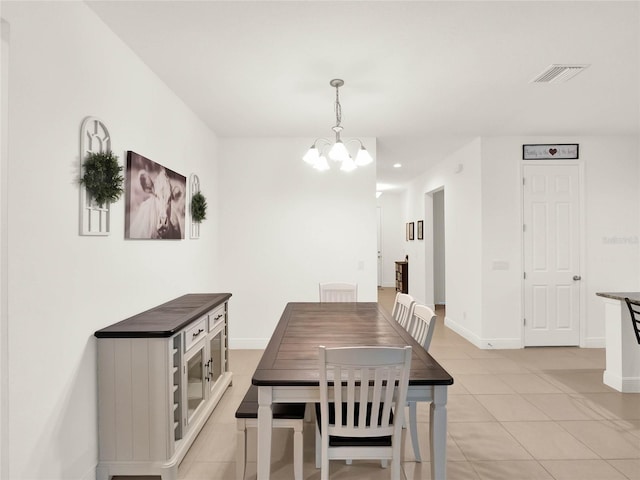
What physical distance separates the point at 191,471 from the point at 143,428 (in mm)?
437

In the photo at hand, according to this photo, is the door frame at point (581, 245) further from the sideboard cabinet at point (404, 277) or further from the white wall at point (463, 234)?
the sideboard cabinet at point (404, 277)

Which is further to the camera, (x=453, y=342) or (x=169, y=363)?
(x=453, y=342)

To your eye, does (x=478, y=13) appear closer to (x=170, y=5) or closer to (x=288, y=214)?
(x=170, y=5)

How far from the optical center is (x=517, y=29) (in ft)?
7.53

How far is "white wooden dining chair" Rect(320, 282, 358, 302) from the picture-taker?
382 cm

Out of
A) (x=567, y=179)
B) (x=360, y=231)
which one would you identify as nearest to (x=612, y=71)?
(x=567, y=179)

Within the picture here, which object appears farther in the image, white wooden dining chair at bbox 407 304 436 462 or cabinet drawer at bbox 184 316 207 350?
cabinet drawer at bbox 184 316 207 350

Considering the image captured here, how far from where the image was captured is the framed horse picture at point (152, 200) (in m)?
2.48

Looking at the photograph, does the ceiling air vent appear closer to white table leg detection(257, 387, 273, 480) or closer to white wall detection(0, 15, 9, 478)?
white table leg detection(257, 387, 273, 480)

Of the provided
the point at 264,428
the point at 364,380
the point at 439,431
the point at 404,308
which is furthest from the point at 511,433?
the point at 264,428

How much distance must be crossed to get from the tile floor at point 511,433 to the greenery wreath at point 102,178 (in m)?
1.57

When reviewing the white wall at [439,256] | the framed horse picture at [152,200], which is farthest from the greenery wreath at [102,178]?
the white wall at [439,256]

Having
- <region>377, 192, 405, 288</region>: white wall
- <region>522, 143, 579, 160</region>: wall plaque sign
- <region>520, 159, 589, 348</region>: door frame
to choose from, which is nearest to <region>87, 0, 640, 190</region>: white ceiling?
<region>522, 143, 579, 160</region>: wall plaque sign

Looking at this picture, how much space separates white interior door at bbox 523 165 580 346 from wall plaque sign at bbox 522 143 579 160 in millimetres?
119
